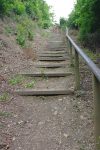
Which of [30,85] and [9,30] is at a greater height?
[9,30]

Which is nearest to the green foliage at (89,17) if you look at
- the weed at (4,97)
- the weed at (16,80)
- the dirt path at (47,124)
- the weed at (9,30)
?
the weed at (9,30)

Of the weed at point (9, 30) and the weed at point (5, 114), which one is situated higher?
the weed at point (9, 30)

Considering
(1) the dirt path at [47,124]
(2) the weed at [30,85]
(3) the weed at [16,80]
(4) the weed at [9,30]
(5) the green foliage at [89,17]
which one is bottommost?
(1) the dirt path at [47,124]

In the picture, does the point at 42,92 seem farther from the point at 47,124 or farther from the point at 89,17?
the point at 89,17

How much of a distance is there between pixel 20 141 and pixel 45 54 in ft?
21.1

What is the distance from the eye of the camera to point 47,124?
15.7 ft

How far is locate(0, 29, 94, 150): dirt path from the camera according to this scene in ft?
13.8

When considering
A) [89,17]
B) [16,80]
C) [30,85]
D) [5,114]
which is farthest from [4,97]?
[89,17]

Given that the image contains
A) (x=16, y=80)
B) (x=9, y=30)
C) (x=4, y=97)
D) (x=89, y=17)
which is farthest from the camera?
(x=9, y=30)

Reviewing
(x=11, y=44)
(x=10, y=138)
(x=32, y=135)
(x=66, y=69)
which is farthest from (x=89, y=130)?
(x=11, y=44)

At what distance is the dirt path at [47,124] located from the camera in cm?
419

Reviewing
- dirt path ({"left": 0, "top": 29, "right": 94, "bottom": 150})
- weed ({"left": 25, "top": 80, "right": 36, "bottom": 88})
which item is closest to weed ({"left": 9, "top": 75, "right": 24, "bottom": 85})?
weed ({"left": 25, "top": 80, "right": 36, "bottom": 88})

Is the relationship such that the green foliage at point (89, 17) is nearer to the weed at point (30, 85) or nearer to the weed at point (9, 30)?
the weed at point (9, 30)

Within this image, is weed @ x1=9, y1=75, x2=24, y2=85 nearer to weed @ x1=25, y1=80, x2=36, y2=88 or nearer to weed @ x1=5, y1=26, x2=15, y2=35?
weed @ x1=25, y1=80, x2=36, y2=88
